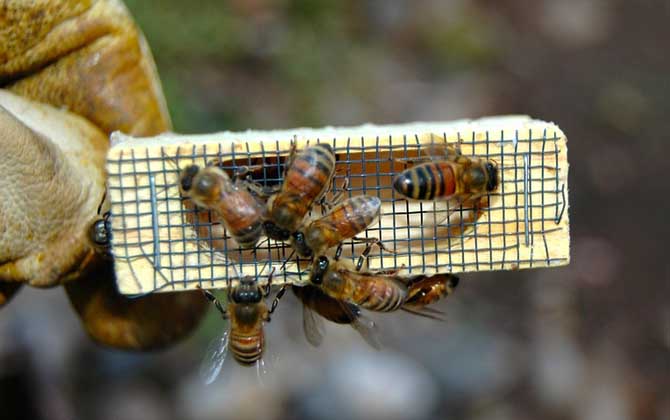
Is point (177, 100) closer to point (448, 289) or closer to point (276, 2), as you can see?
point (276, 2)

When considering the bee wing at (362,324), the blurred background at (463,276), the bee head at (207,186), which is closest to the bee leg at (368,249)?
the bee wing at (362,324)

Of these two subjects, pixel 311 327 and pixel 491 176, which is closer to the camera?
pixel 491 176

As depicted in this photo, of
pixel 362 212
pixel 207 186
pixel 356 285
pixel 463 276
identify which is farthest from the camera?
pixel 463 276

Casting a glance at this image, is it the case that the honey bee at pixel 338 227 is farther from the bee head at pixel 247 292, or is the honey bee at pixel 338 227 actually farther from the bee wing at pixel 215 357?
the bee wing at pixel 215 357

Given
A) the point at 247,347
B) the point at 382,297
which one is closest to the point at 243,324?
the point at 247,347

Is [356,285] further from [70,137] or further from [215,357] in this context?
[70,137]

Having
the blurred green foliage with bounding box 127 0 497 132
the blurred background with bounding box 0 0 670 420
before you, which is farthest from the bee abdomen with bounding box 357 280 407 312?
the blurred green foliage with bounding box 127 0 497 132

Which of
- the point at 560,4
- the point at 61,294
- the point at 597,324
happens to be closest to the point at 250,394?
the point at 61,294
